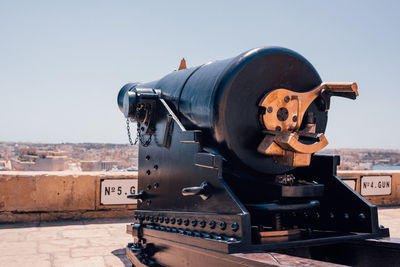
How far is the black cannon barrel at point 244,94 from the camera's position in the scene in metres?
2.60

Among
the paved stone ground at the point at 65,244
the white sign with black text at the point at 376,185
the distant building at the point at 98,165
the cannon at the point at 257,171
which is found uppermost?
the cannon at the point at 257,171

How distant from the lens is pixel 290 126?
8.82 feet

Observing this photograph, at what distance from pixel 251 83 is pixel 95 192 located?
4595 millimetres

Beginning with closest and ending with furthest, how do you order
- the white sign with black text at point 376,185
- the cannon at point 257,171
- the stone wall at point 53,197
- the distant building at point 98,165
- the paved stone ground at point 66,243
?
the cannon at point 257,171 → the paved stone ground at point 66,243 → the stone wall at point 53,197 → the white sign with black text at point 376,185 → the distant building at point 98,165

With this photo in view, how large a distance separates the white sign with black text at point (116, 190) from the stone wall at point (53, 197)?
65 millimetres

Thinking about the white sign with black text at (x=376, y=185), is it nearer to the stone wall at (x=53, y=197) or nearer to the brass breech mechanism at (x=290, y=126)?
the stone wall at (x=53, y=197)

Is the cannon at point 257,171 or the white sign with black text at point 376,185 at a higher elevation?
the cannon at point 257,171

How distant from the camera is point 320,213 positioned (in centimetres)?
302

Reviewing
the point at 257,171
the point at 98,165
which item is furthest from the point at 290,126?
the point at 98,165

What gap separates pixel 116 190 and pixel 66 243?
6.13 feet

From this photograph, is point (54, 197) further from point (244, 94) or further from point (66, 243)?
point (244, 94)

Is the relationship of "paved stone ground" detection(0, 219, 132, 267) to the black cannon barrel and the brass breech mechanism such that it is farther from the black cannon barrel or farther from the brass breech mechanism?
the brass breech mechanism

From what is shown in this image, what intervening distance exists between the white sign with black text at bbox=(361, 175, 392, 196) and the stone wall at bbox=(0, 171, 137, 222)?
471cm

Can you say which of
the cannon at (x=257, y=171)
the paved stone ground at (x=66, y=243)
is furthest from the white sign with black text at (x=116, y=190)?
the cannon at (x=257, y=171)
